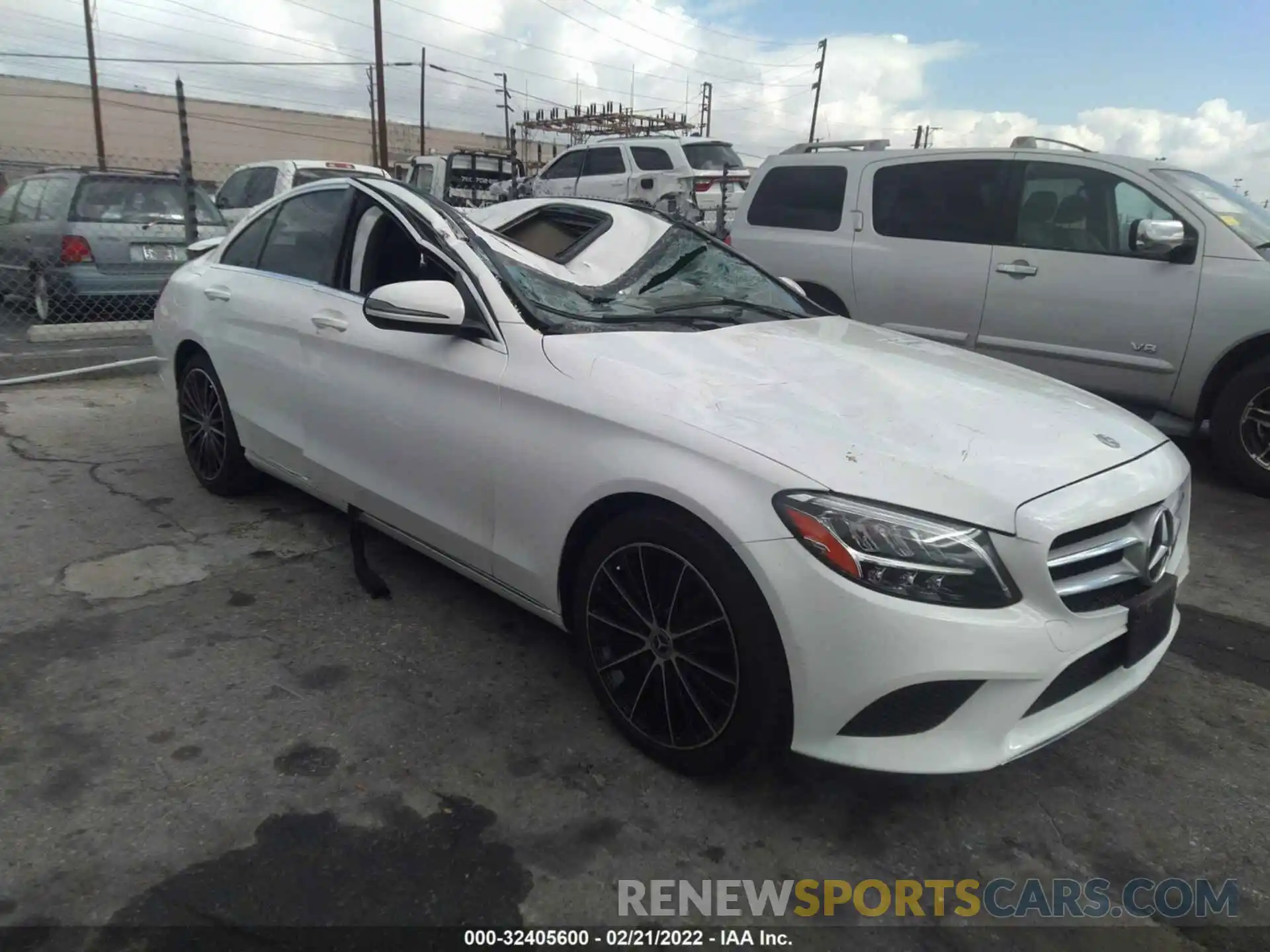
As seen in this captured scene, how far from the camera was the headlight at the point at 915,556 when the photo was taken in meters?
2.01

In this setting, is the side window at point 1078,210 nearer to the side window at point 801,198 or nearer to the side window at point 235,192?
the side window at point 801,198

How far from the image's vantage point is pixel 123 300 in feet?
28.0

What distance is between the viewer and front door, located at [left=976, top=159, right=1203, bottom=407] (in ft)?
17.2

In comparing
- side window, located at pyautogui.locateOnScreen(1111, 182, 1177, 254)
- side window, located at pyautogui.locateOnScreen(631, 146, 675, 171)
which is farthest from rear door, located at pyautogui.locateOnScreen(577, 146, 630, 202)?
side window, located at pyautogui.locateOnScreen(1111, 182, 1177, 254)

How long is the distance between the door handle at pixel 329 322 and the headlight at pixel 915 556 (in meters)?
2.16

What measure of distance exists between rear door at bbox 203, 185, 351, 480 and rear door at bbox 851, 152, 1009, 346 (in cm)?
397

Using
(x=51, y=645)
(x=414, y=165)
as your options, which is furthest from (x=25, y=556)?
(x=414, y=165)

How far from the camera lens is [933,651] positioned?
1976mm

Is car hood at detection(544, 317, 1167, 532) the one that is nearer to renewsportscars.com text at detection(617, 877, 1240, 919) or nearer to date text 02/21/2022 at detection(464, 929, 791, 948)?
renewsportscars.com text at detection(617, 877, 1240, 919)

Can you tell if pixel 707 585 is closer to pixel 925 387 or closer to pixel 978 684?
pixel 978 684

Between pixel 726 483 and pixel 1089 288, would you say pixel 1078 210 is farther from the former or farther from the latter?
pixel 726 483

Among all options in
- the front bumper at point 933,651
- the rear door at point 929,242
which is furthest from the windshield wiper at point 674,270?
the rear door at point 929,242

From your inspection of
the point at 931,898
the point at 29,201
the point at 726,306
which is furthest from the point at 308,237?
the point at 29,201

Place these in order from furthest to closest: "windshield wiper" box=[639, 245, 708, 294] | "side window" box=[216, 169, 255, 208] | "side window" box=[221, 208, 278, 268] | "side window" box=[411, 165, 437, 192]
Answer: "side window" box=[411, 165, 437, 192], "side window" box=[216, 169, 255, 208], "side window" box=[221, 208, 278, 268], "windshield wiper" box=[639, 245, 708, 294]
